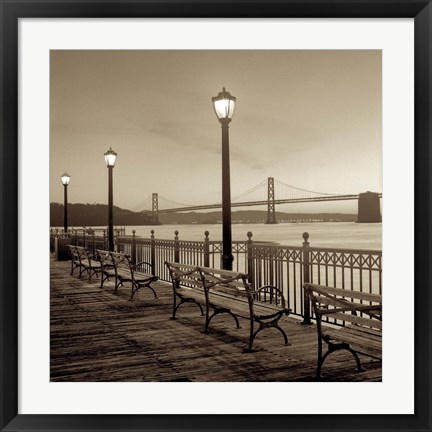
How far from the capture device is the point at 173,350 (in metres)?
4.78

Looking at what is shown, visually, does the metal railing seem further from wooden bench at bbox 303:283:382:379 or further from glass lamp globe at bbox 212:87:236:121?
glass lamp globe at bbox 212:87:236:121

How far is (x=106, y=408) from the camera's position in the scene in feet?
11.5

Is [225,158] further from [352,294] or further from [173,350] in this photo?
[352,294]

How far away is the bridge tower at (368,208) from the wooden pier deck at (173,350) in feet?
15.8

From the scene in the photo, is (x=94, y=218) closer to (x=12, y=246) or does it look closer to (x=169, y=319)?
(x=169, y=319)

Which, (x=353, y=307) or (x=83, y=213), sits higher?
(x=83, y=213)

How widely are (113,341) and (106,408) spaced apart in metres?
1.69

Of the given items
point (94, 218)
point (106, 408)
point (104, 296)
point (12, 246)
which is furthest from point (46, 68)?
point (94, 218)

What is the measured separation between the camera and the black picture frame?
10.9ft

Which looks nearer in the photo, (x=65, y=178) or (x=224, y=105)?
(x=224, y=105)

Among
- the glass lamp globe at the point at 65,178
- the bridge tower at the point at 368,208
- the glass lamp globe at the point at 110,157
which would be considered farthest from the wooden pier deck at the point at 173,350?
the glass lamp globe at the point at 65,178

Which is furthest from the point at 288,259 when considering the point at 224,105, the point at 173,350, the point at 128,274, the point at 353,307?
the point at 128,274

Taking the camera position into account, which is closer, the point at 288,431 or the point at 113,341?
the point at 288,431
